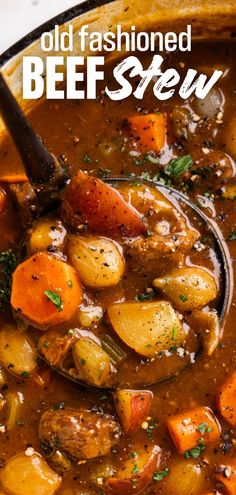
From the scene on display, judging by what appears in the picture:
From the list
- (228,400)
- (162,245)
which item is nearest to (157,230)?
(162,245)

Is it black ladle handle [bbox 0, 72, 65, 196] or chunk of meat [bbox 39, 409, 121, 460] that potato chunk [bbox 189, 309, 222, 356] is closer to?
chunk of meat [bbox 39, 409, 121, 460]

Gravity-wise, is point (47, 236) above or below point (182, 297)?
above

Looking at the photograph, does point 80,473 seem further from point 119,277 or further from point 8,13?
point 8,13

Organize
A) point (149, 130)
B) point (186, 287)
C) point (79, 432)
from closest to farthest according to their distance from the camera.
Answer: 1. point (186, 287)
2. point (79, 432)
3. point (149, 130)

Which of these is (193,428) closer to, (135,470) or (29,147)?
(135,470)

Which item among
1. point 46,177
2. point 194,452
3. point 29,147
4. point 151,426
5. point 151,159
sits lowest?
point 194,452

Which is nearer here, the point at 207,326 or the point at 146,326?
the point at 146,326
